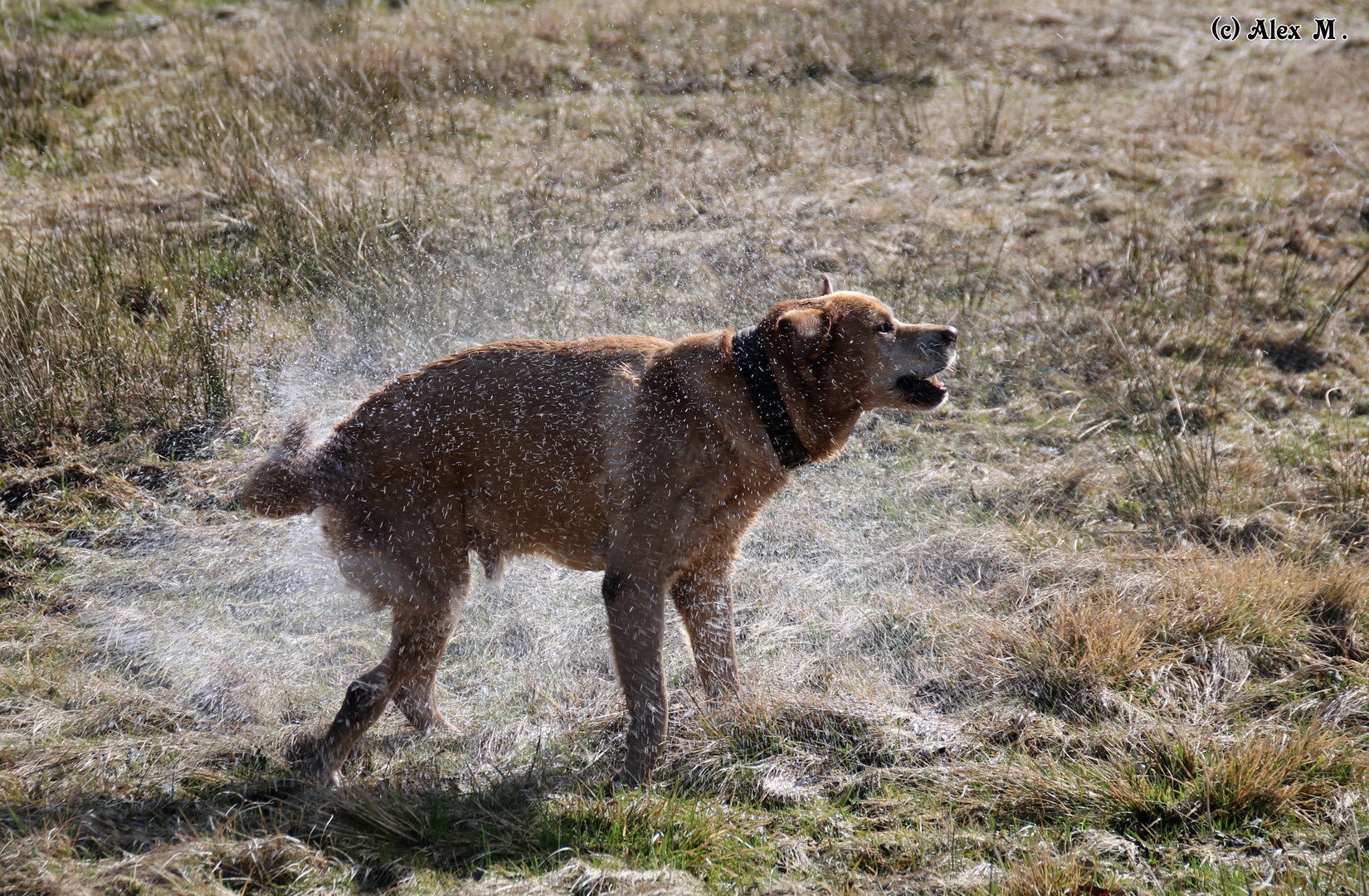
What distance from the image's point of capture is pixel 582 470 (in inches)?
168

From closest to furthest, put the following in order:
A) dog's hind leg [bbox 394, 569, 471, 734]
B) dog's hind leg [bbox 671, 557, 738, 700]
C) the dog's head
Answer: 1. dog's hind leg [bbox 394, 569, 471, 734]
2. the dog's head
3. dog's hind leg [bbox 671, 557, 738, 700]

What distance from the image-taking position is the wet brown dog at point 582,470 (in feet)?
13.5

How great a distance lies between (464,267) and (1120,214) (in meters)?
5.73

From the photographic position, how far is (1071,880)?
3254 millimetres

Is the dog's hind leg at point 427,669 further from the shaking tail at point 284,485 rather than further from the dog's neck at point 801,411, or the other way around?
the dog's neck at point 801,411

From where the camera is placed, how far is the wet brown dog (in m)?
4.12

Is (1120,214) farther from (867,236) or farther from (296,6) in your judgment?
(296,6)

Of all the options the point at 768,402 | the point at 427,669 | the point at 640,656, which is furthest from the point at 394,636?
the point at 768,402

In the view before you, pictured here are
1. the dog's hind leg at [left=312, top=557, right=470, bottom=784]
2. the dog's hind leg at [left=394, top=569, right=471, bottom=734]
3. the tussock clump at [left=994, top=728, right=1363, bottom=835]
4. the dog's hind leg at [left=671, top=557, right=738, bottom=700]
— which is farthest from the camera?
the dog's hind leg at [left=671, top=557, right=738, bottom=700]

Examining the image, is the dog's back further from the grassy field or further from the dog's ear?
the dog's ear

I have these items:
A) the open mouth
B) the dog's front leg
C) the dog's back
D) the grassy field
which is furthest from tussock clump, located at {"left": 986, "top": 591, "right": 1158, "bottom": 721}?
the dog's back

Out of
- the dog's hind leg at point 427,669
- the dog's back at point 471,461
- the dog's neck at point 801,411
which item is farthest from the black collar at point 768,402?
the dog's hind leg at point 427,669

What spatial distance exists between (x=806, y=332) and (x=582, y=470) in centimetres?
110

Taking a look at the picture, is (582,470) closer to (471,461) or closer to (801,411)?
(471,461)
